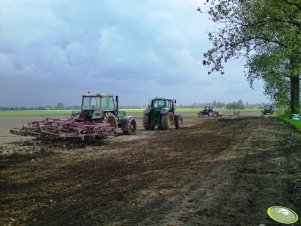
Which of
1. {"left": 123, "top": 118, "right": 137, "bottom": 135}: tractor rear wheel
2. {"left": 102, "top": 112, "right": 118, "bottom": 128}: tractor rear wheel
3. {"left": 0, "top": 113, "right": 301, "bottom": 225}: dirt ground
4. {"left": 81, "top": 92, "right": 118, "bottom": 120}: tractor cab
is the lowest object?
{"left": 0, "top": 113, "right": 301, "bottom": 225}: dirt ground

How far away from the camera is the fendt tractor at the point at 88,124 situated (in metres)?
18.6

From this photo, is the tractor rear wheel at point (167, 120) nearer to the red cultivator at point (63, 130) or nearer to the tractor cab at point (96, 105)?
the tractor cab at point (96, 105)

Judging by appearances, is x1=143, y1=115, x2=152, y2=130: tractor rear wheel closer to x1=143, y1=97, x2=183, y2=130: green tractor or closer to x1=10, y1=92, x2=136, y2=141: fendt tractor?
x1=143, y1=97, x2=183, y2=130: green tractor

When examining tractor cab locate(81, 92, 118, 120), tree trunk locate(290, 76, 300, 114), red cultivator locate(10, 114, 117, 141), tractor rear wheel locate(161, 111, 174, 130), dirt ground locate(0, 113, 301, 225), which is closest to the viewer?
dirt ground locate(0, 113, 301, 225)

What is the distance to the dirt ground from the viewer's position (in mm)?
6988

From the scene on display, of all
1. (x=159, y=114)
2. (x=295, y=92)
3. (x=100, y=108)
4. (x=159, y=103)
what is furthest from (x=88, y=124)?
(x=295, y=92)

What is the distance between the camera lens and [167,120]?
95.7 feet

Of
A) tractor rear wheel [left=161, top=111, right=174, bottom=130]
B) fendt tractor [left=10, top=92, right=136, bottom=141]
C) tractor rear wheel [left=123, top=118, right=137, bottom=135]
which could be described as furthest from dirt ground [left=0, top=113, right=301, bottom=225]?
tractor rear wheel [left=161, top=111, right=174, bottom=130]

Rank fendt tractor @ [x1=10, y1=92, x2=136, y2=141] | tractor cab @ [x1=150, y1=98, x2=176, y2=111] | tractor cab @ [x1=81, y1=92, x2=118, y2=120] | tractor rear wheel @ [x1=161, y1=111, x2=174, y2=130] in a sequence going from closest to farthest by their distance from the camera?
fendt tractor @ [x1=10, y1=92, x2=136, y2=141]
tractor cab @ [x1=81, y1=92, x2=118, y2=120]
tractor rear wheel @ [x1=161, y1=111, x2=174, y2=130]
tractor cab @ [x1=150, y1=98, x2=176, y2=111]

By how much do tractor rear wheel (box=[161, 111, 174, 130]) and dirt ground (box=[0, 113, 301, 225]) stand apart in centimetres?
1281

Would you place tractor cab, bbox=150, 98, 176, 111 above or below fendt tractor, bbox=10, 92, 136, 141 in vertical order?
above

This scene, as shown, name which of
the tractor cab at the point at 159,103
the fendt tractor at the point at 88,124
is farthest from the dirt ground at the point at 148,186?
the tractor cab at the point at 159,103

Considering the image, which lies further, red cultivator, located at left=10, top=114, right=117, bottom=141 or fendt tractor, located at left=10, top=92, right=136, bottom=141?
fendt tractor, located at left=10, top=92, right=136, bottom=141

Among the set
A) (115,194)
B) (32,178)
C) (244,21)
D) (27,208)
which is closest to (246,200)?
(115,194)
